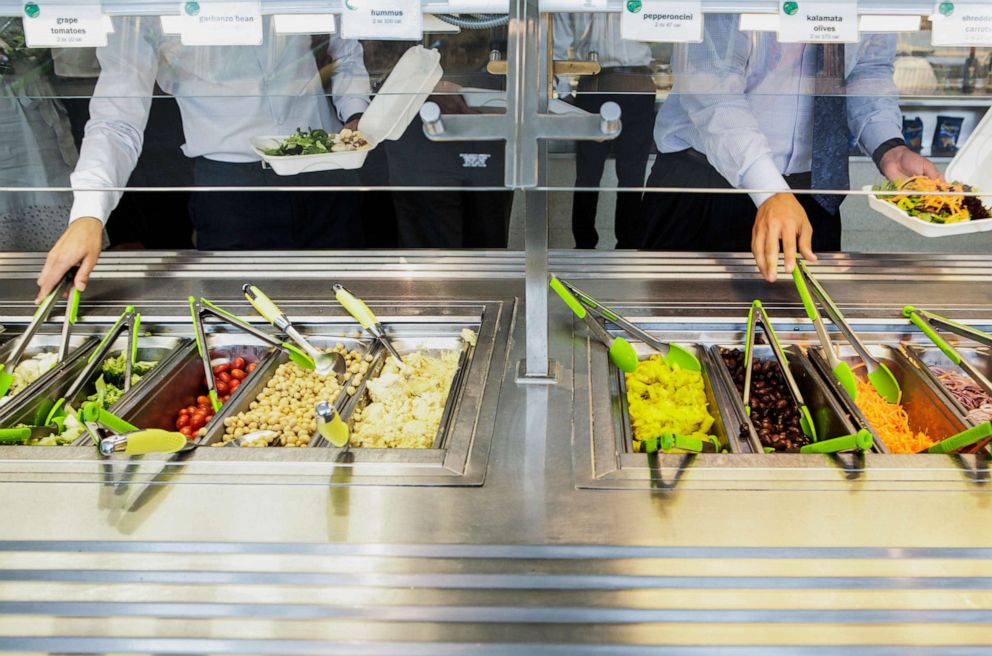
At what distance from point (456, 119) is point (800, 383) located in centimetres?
81

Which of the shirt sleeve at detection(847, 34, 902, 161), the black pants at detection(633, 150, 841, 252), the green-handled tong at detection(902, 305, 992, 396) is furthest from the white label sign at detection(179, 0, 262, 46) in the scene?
the black pants at detection(633, 150, 841, 252)

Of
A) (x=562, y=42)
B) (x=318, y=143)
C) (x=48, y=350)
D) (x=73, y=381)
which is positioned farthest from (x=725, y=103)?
(x=48, y=350)

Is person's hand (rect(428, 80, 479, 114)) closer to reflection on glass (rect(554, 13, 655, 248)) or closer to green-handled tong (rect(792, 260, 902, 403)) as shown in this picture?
reflection on glass (rect(554, 13, 655, 248))

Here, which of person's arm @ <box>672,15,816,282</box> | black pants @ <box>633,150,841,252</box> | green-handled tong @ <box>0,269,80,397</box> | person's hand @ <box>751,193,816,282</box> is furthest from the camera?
black pants @ <box>633,150,841,252</box>

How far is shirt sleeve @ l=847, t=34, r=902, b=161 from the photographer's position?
1.15 metres

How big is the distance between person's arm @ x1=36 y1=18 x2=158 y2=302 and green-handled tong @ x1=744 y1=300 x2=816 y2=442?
1.14 metres

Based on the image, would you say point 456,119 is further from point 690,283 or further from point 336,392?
point 690,283

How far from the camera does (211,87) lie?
4.17 ft

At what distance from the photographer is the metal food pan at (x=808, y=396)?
1.23 m

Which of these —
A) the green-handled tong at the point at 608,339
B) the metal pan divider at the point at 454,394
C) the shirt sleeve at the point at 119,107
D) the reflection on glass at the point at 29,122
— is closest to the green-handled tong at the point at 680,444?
the green-handled tong at the point at 608,339

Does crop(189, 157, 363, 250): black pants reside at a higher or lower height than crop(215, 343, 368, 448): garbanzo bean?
higher

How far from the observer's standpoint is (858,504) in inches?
39.8

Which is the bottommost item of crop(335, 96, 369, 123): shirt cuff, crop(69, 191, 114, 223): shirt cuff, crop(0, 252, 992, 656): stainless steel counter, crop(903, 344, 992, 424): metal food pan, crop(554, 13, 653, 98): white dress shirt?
crop(0, 252, 992, 656): stainless steel counter

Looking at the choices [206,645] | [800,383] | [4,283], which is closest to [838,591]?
[800,383]
